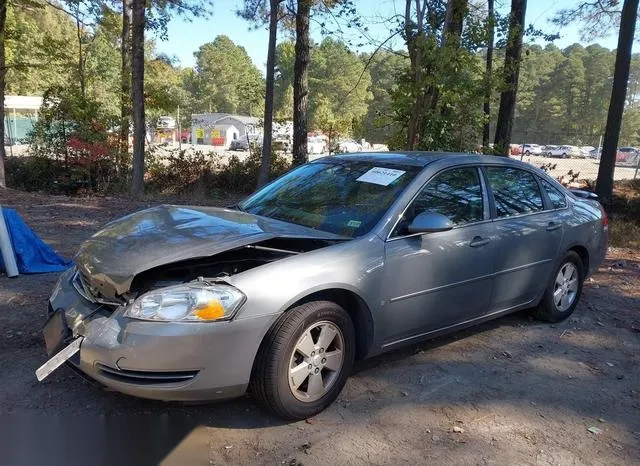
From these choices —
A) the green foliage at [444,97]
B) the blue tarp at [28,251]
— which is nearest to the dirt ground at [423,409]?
the blue tarp at [28,251]

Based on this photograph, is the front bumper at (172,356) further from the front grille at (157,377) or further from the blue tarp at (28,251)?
the blue tarp at (28,251)

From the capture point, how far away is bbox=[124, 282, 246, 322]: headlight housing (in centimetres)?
273

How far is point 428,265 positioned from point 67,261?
13.8 feet

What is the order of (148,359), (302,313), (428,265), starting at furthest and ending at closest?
(428,265) < (302,313) < (148,359)

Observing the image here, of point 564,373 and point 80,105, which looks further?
point 80,105

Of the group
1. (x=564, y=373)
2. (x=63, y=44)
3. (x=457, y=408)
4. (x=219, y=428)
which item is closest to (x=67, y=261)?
(x=219, y=428)

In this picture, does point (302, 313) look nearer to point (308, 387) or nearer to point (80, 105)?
point (308, 387)

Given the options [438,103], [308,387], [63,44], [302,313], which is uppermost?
[63,44]

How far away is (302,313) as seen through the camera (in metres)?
2.98

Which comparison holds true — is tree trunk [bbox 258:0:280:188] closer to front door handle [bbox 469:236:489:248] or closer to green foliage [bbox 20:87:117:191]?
green foliage [bbox 20:87:117:191]

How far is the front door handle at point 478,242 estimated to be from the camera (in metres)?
3.92

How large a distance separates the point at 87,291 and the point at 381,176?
7.02 feet

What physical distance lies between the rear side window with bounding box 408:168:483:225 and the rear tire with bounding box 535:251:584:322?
121 cm

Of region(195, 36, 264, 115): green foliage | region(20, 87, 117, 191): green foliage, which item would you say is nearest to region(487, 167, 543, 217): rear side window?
region(20, 87, 117, 191): green foliage
